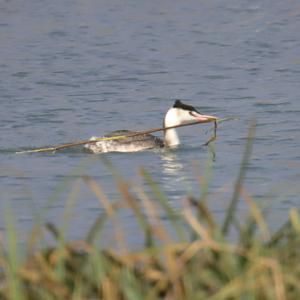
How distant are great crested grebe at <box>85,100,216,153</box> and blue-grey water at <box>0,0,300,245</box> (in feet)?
0.53

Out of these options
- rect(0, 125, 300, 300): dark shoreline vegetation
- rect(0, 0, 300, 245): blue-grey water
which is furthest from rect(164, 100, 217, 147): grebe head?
rect(0, 125, 300, 300): dark shoreline vegetation

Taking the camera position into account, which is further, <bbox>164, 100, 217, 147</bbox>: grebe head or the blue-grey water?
<bbox>164, 100, 217, 147</bbox>: grebe head

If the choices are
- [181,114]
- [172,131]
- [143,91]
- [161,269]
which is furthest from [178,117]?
[161,269]

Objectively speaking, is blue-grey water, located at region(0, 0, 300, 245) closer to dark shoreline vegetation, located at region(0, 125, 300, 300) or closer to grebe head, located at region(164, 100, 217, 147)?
grebe head, located at region(164, 100, 217, 147)

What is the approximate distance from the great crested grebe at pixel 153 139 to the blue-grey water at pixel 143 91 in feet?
0.53

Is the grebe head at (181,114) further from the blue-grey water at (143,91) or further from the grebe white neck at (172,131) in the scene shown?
the blue-grey water at (143,91)

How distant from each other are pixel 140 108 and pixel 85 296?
1161cm

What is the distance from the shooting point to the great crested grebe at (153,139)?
1334 centimetres

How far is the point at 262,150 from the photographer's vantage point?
43.0 feet

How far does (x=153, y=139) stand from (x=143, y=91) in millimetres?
4009

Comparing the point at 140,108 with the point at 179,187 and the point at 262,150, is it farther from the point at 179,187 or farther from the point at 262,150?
the point at 179,187

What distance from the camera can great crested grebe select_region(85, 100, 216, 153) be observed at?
525 inches

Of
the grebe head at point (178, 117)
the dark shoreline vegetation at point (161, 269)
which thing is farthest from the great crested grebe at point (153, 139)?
the dark shoreline vegetation at point (161, 269)

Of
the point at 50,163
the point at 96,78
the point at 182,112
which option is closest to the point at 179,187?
the point at 50,163
